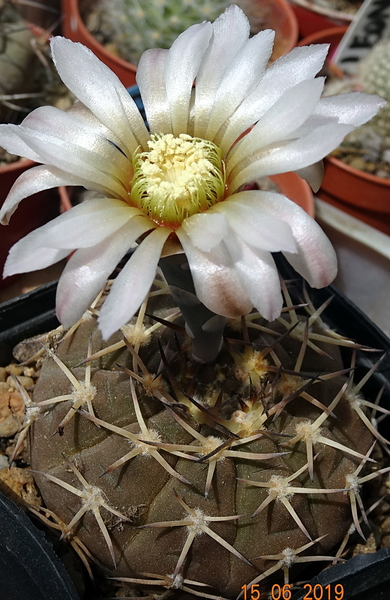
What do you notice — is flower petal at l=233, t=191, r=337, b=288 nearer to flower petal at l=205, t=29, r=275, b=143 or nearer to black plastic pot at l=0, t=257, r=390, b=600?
flower petal at l=205, t=29, r=275, b=143

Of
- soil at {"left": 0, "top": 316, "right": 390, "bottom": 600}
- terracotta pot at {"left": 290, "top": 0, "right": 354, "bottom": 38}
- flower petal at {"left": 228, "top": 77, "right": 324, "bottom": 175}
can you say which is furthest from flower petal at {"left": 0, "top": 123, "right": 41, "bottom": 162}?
terracotta pot at {"left": 290, "top": 0, "right": 354, "bottom": 38}

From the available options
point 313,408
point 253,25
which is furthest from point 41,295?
point 253,25

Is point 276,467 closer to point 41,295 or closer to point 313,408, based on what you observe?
point 313,408

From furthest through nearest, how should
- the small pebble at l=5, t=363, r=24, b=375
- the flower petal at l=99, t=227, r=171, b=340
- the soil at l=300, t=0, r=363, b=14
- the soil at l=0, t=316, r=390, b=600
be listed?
the soil at l=300, t=0, r=363, b=14
the small pebble at l=5, t=363, r=24, b=375
the soil at l=0, t=316, r=390, b=600
the flower petal at l=99, t=227, r=171, b=340

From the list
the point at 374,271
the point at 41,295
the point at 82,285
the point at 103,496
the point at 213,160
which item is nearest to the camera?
the point at 82,285

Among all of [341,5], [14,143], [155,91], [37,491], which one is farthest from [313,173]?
[341,5]

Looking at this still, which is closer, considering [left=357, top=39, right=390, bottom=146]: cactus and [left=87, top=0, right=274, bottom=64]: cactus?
[left=357, top=39, right=390, bottom=146]: cactus
